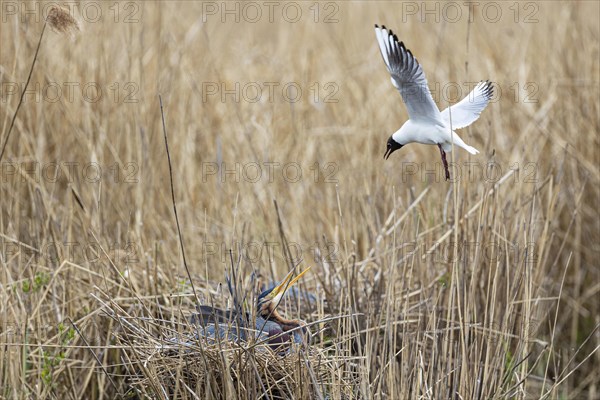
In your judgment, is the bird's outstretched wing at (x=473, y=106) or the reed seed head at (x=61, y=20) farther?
the reed seed head at (x=61, y=20)

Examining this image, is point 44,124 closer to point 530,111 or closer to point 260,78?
point 260,78

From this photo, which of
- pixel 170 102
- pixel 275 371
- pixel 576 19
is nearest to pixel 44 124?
pixel 170 102

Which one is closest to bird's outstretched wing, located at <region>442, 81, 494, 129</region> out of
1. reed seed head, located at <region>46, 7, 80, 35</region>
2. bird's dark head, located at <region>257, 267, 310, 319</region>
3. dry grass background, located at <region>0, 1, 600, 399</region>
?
dry grass background, located at <region>0, 1, 600, 399</region>

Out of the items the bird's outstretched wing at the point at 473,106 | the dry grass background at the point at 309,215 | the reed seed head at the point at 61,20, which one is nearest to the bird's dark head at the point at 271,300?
the dry grass background at the point at 309,215

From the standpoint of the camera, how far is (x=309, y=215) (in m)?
4.20

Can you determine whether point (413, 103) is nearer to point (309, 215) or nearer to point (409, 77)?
point (409, 77)

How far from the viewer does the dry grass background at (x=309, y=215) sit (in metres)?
2.45

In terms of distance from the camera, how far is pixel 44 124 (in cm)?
403

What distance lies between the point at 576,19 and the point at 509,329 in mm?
2463

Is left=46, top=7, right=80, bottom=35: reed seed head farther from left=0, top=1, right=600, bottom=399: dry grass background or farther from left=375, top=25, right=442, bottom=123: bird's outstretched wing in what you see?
left=375, top=25, right=442, bottom=123: bird's outstretched wing

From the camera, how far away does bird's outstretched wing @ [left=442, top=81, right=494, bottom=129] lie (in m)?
1.87

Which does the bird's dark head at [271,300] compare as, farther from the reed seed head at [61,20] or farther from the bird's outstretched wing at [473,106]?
the reed seed head at [61,20]

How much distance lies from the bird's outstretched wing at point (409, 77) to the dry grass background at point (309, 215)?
0.43 m

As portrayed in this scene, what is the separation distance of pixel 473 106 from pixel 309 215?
2.35m
